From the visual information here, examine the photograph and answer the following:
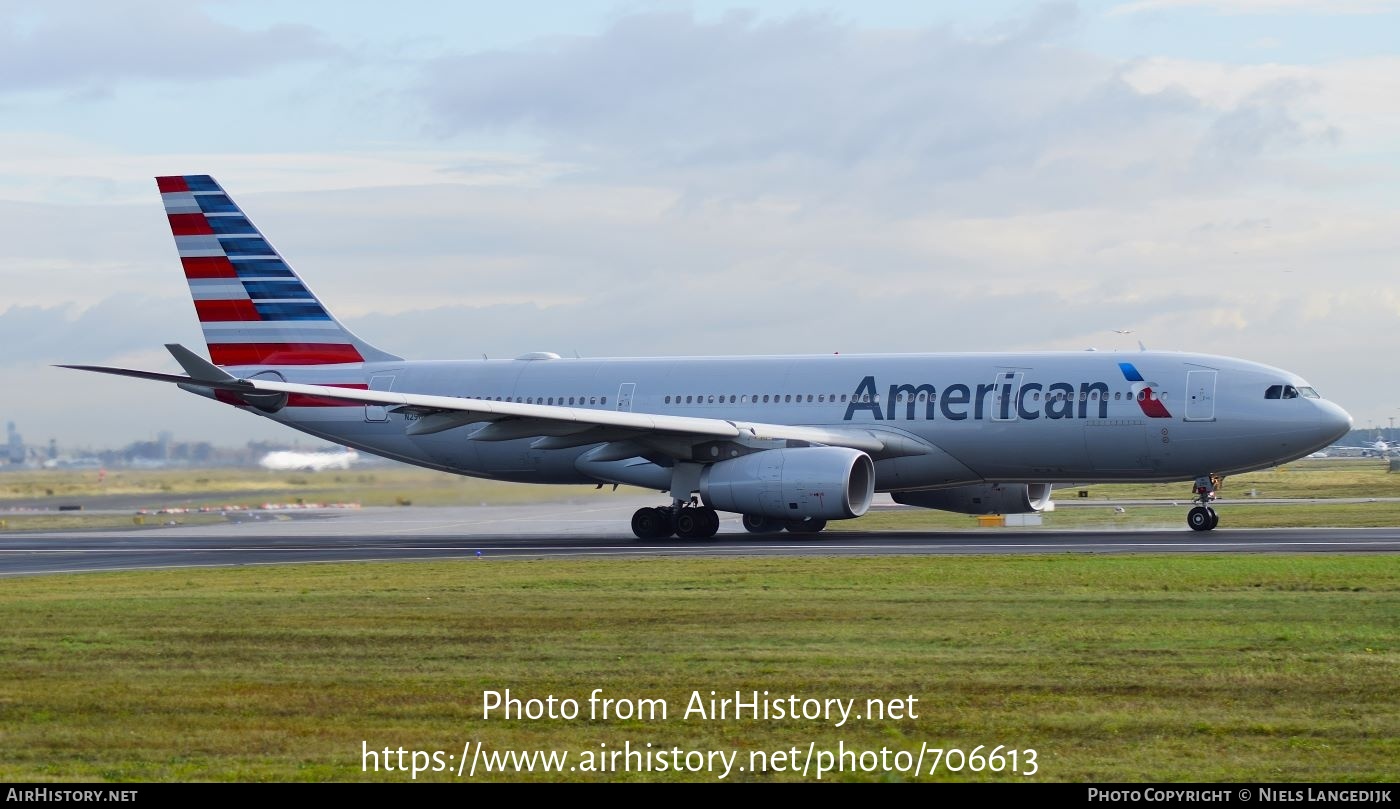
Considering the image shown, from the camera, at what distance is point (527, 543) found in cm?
3181

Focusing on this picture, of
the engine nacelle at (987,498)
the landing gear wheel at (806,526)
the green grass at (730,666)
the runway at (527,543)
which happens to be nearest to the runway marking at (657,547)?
the runway at (527,543)

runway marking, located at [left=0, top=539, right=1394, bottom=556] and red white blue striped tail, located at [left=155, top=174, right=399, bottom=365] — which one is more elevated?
red white blue striped tail, located at [left=155, top=174, right=399, bottom=365]

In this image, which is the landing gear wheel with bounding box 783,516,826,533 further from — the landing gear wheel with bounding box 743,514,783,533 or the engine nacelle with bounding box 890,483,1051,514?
the engine nacelle with bounding box 890,483,1051,514

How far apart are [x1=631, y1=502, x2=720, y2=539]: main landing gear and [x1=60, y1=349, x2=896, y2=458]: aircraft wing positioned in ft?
5.31

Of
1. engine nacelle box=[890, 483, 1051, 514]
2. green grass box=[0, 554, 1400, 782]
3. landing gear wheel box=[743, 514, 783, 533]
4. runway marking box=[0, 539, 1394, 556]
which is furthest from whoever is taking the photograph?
engine nacelle box=[890, 483, 1051, 514]

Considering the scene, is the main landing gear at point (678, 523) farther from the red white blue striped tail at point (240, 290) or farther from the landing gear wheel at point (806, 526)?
the red white blue striped tail at point (240, 290)

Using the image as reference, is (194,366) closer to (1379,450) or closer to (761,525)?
(761,525)

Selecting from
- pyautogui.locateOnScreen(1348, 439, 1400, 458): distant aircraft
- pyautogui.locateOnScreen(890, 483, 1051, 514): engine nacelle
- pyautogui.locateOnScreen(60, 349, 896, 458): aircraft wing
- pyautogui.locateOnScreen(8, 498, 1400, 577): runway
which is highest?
pyautogui.locateOnScreen(1348, 439, 1400, 458): distant aircraft

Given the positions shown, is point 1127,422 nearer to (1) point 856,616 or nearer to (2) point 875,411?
(2) point 875,411

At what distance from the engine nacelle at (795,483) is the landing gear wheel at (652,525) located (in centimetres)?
148

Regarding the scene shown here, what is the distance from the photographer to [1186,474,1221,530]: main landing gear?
31484 millimetres

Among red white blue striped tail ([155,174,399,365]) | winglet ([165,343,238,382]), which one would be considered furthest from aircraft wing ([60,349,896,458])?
red white blue striped tail ([155,174,399,365])
